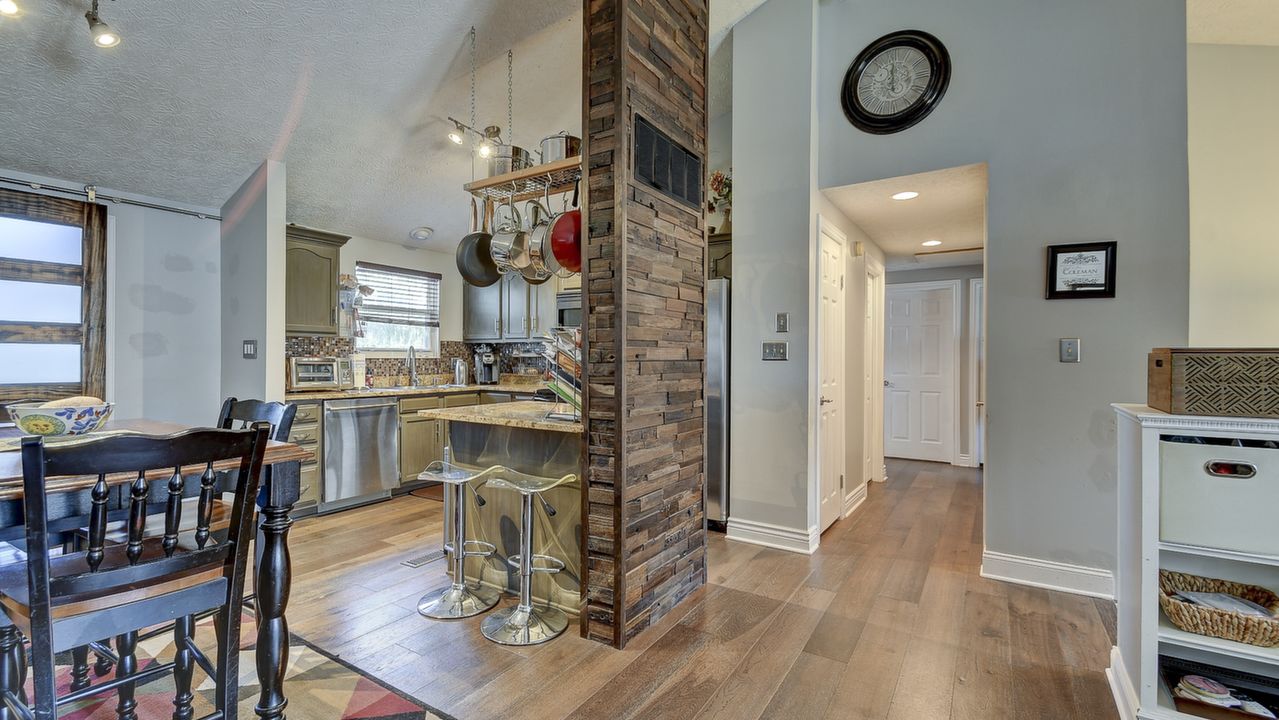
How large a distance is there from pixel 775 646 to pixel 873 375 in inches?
138

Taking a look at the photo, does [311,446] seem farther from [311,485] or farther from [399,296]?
[399,296]

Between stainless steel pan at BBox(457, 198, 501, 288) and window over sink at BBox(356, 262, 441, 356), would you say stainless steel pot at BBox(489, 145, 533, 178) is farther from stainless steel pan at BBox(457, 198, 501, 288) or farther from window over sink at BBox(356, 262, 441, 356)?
window over sink at BBox(356, 262, 441, 356)

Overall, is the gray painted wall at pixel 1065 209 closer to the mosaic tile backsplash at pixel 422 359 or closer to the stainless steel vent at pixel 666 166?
the stainless steel vent at pixel 666 166

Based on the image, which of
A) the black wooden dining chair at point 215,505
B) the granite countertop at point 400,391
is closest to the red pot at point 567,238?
the black wooden dining chair at point 215,505

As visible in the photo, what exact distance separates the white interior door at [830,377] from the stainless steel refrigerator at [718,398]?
62 cm

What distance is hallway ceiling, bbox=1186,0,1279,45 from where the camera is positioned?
2.74 meters

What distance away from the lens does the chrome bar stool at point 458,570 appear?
2.48 metres

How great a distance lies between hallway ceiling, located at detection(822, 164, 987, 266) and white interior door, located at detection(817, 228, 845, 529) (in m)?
0.31

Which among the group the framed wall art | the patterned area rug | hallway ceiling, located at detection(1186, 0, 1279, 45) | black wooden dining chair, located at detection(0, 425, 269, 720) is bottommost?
the patterned area rug

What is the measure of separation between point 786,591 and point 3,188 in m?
4.97

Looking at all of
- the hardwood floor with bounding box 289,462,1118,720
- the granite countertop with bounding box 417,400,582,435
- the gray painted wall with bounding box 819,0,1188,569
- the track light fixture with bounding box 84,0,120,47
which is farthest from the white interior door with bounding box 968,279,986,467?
the track light fixture with bounding box 84,0,120,47

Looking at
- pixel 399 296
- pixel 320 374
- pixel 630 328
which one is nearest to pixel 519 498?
pixel 630 328

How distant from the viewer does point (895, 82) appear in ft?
10.6

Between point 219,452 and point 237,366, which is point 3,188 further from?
point 219,452
